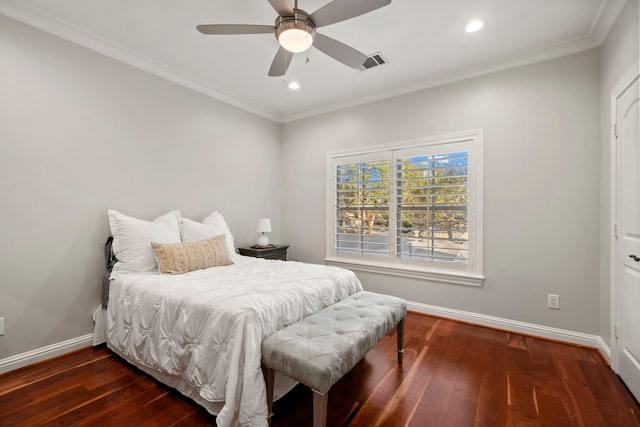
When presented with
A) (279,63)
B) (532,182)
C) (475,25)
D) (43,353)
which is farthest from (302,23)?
(43,353)

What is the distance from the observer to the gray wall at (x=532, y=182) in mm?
2609

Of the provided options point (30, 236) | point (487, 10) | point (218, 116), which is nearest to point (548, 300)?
point (487, 10)

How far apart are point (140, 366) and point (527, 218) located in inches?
143

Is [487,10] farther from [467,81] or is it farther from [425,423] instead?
[425,423]

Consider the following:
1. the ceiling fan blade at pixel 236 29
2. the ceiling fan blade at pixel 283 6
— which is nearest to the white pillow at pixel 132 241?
the ceiling fan blade at pixel 236 29

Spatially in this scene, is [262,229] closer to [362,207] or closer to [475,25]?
[362,207]

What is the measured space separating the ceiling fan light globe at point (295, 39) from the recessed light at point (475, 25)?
1.44 metres

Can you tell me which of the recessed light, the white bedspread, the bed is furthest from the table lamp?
the recessed light

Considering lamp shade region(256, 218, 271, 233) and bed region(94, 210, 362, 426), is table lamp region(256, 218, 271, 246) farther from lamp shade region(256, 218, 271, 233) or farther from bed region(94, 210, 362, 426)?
bed region(94, 210, 362, 426)

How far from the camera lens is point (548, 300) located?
2.77 m

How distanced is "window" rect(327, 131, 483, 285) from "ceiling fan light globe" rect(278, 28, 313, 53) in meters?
2.02

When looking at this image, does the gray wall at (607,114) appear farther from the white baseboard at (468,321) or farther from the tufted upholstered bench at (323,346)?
the tufted upholstered bench at (323,346)

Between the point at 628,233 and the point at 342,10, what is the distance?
2442 mm

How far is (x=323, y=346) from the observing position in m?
1.56
